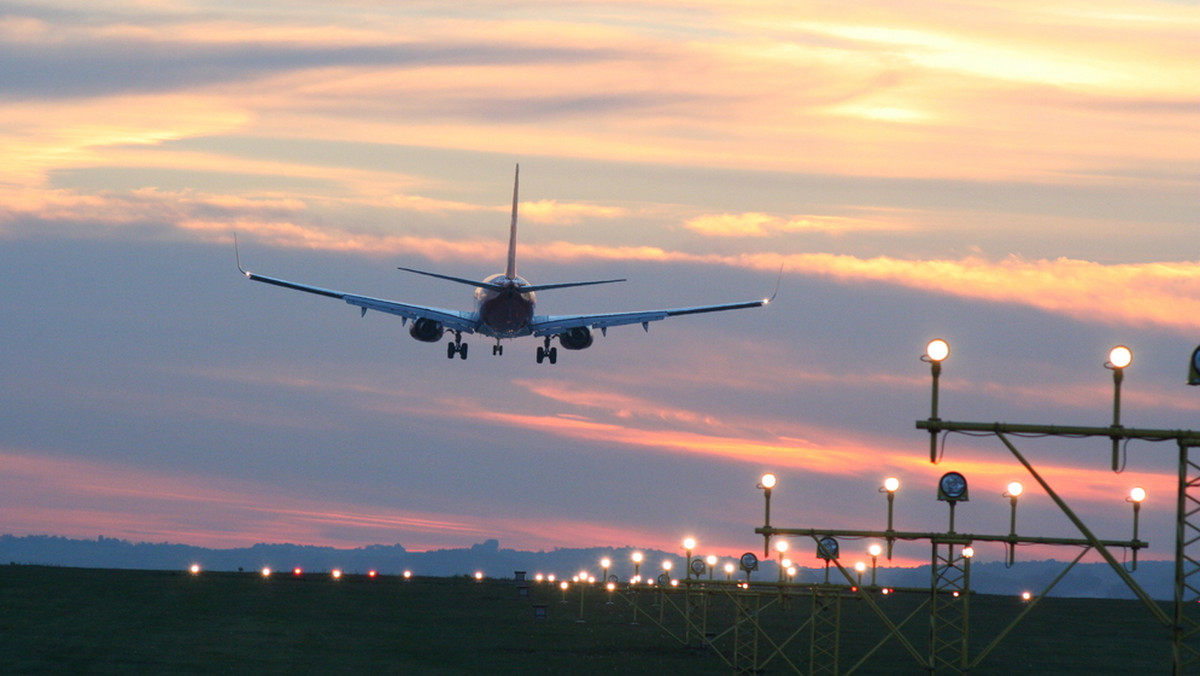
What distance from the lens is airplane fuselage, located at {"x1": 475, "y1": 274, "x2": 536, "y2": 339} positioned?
4961 inches

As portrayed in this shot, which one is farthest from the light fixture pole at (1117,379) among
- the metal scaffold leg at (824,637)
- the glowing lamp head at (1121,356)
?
the metal scaffold leg at (824,637)

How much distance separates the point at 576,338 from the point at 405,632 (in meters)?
35.1

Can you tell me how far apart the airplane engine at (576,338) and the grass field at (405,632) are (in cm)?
2407

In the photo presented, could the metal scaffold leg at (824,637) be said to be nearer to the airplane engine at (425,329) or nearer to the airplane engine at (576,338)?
the airplane engine at (576,338)

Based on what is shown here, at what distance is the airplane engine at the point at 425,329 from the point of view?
13150 cm

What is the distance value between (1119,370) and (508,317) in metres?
89.4

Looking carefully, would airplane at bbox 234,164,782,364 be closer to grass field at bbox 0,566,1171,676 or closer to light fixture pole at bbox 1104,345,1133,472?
grass field at bbox 0,566,1171,676

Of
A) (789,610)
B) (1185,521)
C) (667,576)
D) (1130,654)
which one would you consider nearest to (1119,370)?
(1185,521)

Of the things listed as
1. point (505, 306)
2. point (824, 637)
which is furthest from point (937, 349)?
point (505, 306)

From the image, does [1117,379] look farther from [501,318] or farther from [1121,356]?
[501,318]

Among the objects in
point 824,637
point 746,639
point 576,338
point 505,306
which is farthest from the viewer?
point 576,338

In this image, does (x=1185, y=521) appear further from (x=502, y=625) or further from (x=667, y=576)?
(x=502, y=625)

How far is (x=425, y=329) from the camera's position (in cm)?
13162

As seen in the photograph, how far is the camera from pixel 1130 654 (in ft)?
380
